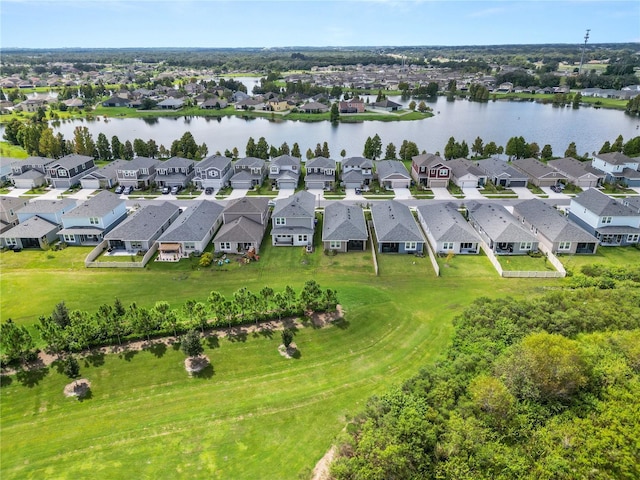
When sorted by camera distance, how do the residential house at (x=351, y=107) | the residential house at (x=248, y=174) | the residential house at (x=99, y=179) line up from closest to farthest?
the residential house at (x=99, y=179) < the residential house at (x=248, y=174) < the residential house at (x=351, y=107)

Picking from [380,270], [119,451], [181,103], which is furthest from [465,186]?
[181,103]

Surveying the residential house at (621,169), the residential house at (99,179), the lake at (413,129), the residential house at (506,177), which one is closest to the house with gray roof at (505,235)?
the residential house at (506,177)

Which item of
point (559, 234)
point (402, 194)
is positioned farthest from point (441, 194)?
point (559, 234)

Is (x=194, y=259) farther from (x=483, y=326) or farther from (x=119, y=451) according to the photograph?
A: (x=483, y=326)

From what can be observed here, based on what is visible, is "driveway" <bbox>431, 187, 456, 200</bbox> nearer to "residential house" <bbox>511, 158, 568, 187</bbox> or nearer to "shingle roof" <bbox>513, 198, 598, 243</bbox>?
"shingle roof" <bbox>513, 198, 598, 243</bbox>

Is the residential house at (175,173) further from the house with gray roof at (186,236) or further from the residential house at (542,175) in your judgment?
the residential house at (542,175)

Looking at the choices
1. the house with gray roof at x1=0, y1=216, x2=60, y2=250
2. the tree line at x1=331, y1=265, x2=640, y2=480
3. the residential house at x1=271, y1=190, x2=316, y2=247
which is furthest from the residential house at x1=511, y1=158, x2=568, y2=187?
the house with gray roof at x1=0, y1=216, x2=60, y2=250

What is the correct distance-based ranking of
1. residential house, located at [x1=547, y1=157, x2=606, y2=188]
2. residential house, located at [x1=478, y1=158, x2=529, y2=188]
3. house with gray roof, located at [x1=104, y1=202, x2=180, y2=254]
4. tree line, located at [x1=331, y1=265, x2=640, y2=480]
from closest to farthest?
tree line, located at [x1=331, y1=265, x2=640, y2=480] < house with gray roof, located at [x1=104, y1=202, x2=180, y2=254] < residential house, located at [x1=547, y1=157, x2=606, y2=188] < residential house, located at [x1=478, y1=158, x2=529, y2=188]
